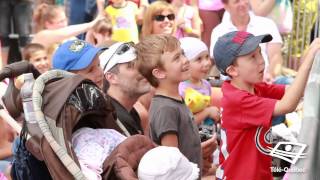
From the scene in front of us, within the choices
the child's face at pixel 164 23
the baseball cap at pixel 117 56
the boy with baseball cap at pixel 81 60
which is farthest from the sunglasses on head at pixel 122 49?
the child's face at pixel 164 23

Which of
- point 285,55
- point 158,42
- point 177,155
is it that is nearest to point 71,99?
point 177,155

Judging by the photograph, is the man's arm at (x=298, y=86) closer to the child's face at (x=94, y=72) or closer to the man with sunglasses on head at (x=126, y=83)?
the man with sunglasses on head at (x=126, y=83)

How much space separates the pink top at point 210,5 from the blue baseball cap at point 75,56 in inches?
148

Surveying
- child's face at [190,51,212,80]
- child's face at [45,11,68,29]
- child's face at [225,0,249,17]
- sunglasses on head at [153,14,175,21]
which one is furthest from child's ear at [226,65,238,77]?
child's face at [45,11,68,29]

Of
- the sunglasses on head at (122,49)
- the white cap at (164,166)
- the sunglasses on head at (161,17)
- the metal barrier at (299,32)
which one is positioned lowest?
the metal barrier at (299,32)

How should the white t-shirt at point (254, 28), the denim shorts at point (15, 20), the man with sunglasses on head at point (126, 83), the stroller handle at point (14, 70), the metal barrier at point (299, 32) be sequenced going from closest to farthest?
the stroller handle at point (14, 70) → the man with sunglasses on head at point (126, 83) → the white t-shirt at point (254, 28) → the denim shorts at point (15, 20) → the metal barrier at point (299, 32)

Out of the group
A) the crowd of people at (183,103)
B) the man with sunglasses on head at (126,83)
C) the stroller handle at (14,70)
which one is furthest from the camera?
the man with sunglasses on head at (126,83)

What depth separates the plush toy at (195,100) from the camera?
521 centimetres

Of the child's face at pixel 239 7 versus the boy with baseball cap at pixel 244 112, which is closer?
the boy with baseball cap at pixel 244 112

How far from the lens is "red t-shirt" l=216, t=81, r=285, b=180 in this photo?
12.3 feet

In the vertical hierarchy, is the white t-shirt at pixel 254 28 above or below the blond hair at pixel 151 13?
below

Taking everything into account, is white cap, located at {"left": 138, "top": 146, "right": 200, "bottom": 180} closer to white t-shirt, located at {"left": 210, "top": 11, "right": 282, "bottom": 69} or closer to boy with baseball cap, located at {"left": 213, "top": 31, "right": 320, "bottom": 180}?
boy with baseball cap, located at {"left": 213, "top": 31, "right": 320, "bottom": 180}

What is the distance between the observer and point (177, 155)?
302 cm

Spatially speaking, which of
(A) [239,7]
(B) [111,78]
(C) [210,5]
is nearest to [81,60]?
(B) [111,78]
